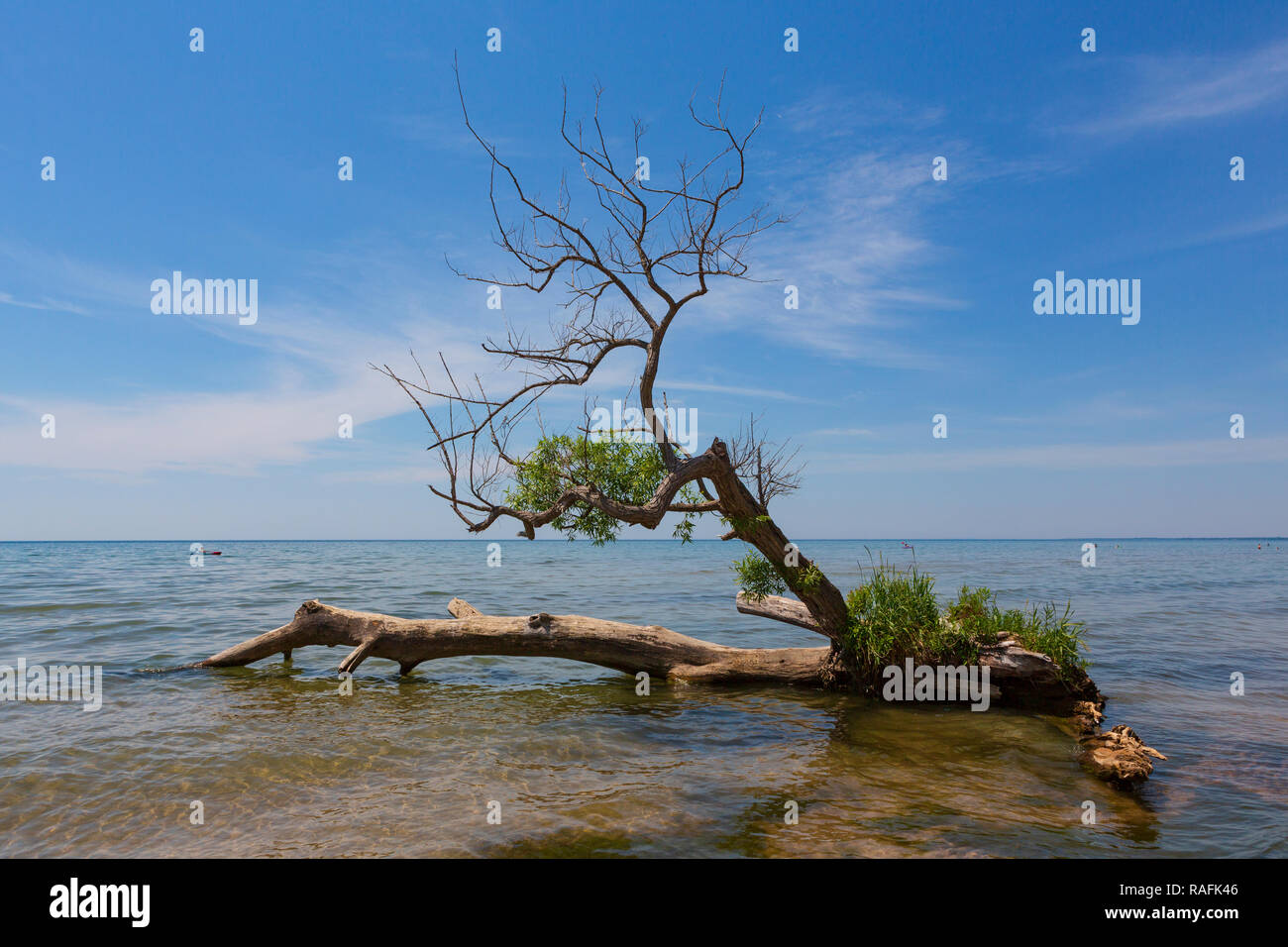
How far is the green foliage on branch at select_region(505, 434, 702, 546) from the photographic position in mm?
10461

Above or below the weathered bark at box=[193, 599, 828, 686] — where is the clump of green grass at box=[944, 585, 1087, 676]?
above

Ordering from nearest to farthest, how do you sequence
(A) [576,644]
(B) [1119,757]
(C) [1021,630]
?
(B) [1119,757] < (C) [1021,630] < (A) [576,644]

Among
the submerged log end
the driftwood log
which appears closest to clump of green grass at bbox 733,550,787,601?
the driftwood log

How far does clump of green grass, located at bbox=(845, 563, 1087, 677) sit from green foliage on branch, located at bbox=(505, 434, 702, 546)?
12.3 feet

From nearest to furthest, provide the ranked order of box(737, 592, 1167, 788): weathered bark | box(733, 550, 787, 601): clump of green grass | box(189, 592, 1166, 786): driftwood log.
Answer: box(737, 592, 1167, 788): weathered bark
box(733, 550, 787, 601): clump of green grass
box(189, 592, 1166, 786): driftwood log

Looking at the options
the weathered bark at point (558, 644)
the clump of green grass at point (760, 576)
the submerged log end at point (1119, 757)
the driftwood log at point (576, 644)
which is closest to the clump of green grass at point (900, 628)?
the driftwood log at point (576, 644)

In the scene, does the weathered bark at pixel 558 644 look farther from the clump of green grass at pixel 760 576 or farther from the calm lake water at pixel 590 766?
the clump of green grass at pixel 760 576

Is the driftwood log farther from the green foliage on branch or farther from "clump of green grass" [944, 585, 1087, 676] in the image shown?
the green foliage on branch

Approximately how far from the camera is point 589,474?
34.4 feet

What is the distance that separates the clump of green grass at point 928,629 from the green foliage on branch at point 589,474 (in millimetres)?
3746

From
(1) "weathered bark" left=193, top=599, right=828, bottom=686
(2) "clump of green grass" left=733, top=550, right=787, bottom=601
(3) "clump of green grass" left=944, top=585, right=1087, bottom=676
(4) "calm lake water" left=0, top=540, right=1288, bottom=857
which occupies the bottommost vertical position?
(4) "calm lake water" left=0, top=540, right=1288, bottom=857

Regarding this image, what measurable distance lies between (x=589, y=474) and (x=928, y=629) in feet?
20.0

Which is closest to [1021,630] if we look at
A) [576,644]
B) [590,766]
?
Answer: [590,766]

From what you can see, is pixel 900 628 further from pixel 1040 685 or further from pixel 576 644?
pixel 576 644
